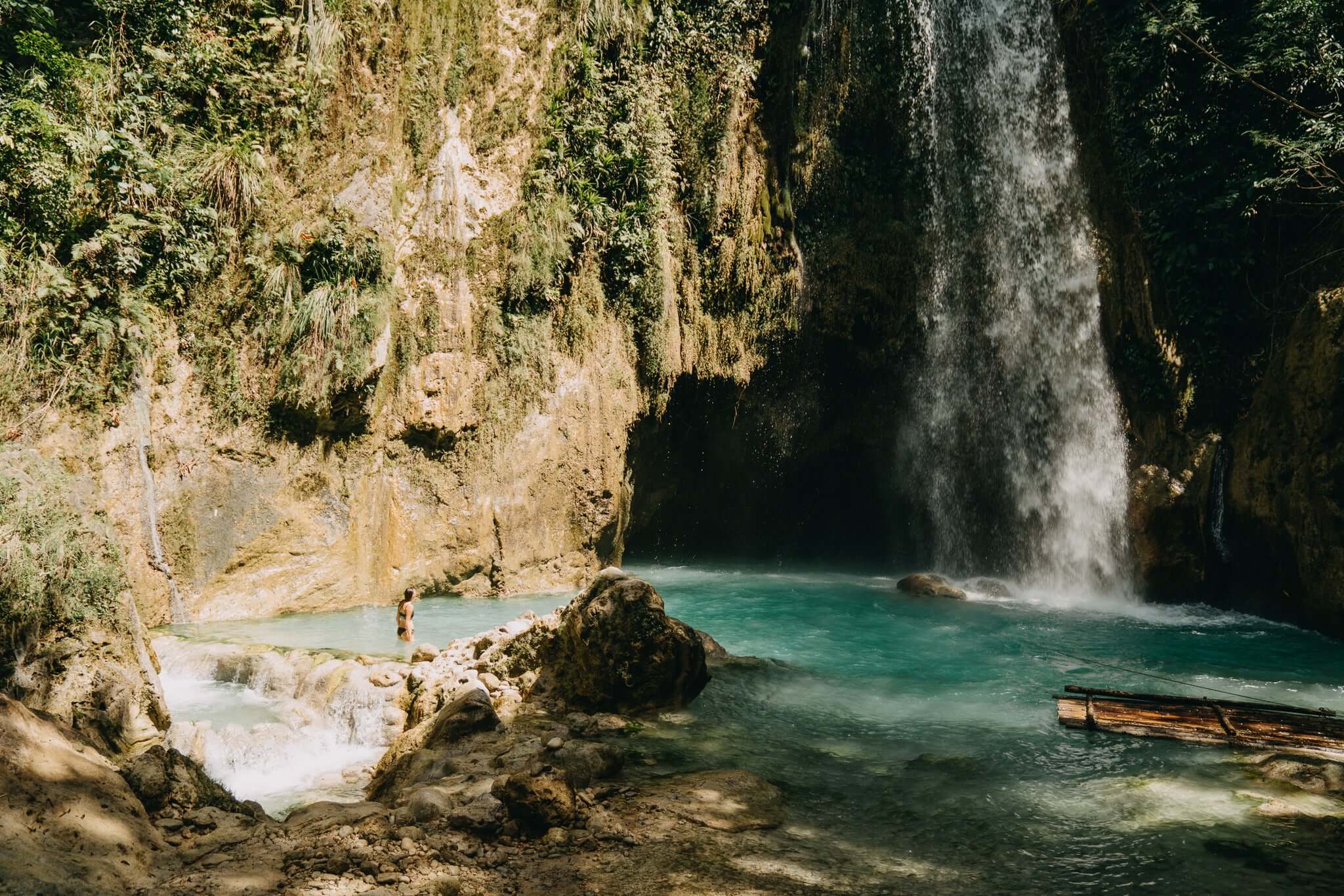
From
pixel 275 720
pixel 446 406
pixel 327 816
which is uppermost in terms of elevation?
pixel 446 406

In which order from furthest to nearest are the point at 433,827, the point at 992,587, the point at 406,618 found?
the point at 992,587 < the point at 406,618 < the point at 433,827

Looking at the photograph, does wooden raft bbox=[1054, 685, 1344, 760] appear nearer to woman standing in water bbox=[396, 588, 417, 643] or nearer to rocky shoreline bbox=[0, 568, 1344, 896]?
rocky shoreline bbox=[0, 568, 1344, 896]

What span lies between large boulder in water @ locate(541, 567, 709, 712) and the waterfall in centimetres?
1019

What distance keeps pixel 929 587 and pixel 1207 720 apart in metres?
7.19

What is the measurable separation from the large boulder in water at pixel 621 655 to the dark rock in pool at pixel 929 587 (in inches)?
305

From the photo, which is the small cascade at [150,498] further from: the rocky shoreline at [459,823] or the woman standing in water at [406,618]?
the rocky shoreline at [459,823]

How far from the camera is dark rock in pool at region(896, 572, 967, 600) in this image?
42.3 feet

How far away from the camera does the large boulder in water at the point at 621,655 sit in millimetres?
6117

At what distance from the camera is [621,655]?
6148 mm

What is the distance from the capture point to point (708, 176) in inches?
552

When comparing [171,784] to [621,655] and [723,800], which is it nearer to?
[723,800]

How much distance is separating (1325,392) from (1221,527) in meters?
2.77

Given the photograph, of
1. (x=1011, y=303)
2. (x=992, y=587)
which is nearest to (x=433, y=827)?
(x=992, y=587)

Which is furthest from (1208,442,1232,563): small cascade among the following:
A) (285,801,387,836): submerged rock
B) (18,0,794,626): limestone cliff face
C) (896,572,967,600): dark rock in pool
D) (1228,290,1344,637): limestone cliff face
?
(285,801,387,836): submerged rock
